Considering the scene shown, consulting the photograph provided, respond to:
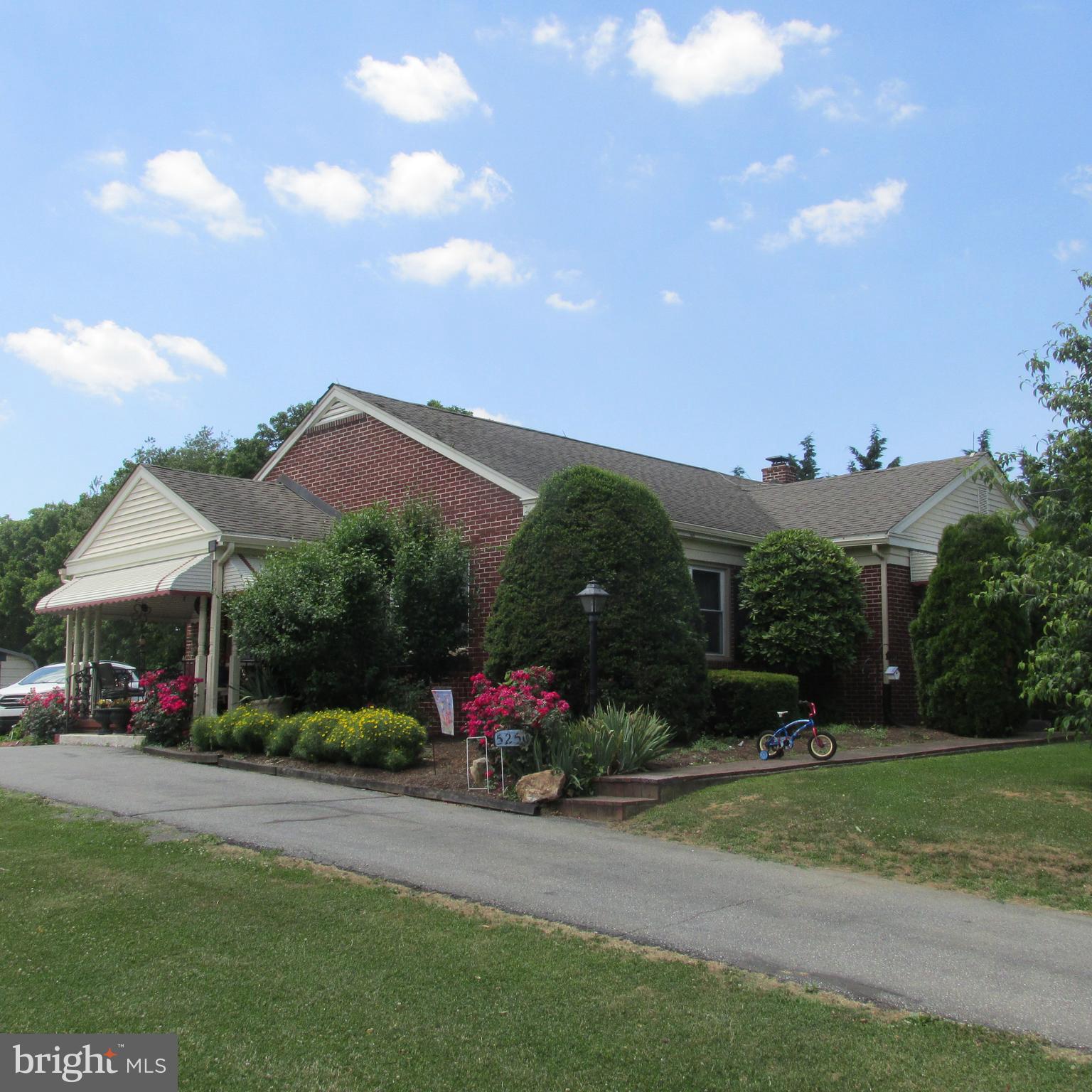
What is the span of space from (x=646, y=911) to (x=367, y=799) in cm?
522

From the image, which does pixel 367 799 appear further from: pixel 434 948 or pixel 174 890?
pixel 434 948

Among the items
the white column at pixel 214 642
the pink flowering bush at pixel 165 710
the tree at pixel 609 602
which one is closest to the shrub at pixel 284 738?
the white column at pixel 214 642

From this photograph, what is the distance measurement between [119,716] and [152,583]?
111 inches

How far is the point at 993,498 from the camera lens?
2200 centimetres

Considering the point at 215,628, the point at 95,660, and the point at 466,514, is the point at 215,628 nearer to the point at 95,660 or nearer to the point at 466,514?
the point at 95,660

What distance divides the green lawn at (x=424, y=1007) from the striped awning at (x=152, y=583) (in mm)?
9472

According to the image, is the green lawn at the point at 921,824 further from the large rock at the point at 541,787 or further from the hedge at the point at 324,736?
the hedge at the point at 324,736

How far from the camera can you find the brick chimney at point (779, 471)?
2770 centimetres

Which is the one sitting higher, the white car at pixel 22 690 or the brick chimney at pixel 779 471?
the brick chimney at pixel 779 471

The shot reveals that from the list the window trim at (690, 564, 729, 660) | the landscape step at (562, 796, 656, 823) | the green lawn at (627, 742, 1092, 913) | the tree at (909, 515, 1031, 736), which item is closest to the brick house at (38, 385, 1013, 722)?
the window trim at (690, 564, 729, 660)

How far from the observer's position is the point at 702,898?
7.68 meters

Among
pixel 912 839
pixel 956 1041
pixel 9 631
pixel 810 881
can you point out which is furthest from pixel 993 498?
pixel 9 631

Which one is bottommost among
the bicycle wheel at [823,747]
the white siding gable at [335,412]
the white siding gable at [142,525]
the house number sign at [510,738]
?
the bicycle wheel at [823,747]

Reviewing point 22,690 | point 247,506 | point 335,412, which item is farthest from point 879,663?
point 22,690
